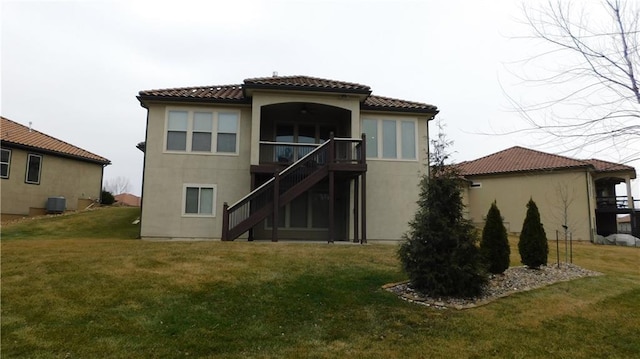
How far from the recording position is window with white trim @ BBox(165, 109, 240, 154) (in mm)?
16250

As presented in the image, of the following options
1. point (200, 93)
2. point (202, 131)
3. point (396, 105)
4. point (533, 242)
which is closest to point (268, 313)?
point (533, 242)

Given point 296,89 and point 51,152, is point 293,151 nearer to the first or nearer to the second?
point 296,89

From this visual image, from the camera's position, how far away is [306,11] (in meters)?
11.2

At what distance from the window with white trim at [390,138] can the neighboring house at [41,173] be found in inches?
660

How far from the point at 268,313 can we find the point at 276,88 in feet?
34.1

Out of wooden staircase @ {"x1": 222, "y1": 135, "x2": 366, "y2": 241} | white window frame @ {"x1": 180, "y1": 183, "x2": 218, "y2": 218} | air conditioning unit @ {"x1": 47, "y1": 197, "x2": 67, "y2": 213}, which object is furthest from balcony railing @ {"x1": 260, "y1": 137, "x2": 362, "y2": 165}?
air conditioning unit @ {"x1": 47, "y1": 197, "x2": 67, "y2": 213}

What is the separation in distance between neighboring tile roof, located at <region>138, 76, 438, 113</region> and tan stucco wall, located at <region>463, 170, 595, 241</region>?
912 centimetres

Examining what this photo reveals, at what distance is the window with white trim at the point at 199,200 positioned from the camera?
15.9 m

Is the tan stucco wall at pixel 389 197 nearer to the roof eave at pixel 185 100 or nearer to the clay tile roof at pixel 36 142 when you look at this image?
the roof eave at pixel 185 100

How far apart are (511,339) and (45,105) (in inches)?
A: 1319

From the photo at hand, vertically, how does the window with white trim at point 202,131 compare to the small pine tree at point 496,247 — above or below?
above

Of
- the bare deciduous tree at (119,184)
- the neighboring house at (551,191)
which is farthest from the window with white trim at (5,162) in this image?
the bare deciduous tree at (119,184)

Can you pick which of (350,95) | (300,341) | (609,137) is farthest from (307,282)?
(350,95)

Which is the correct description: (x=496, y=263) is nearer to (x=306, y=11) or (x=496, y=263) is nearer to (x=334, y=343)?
(x=334, y=343)
